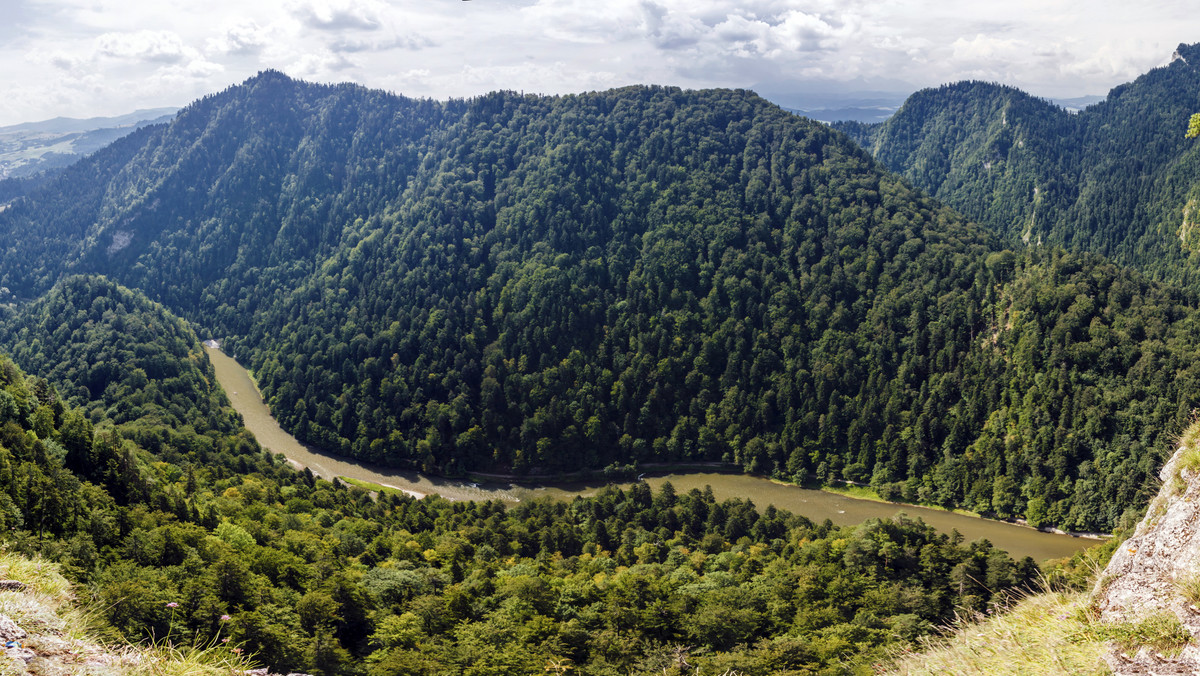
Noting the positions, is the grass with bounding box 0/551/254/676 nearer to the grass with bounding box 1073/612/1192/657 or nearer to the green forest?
the green forest

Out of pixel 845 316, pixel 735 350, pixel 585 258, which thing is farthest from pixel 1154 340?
pixel 585 258

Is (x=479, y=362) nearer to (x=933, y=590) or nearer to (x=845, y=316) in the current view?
(x=845, y=316)

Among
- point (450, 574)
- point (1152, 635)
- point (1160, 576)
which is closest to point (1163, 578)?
point (1160, 576)

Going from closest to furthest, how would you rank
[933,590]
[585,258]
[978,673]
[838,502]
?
[978,673] < [933,590] < [838,502] < [585,258]

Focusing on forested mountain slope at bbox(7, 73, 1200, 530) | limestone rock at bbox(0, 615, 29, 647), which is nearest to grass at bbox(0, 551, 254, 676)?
limestone rock at bbox(0, 615, 29, 647)

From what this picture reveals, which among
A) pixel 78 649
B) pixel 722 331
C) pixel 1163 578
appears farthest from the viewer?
pixel 722 331

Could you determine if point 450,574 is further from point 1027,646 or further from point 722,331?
point 722,331
